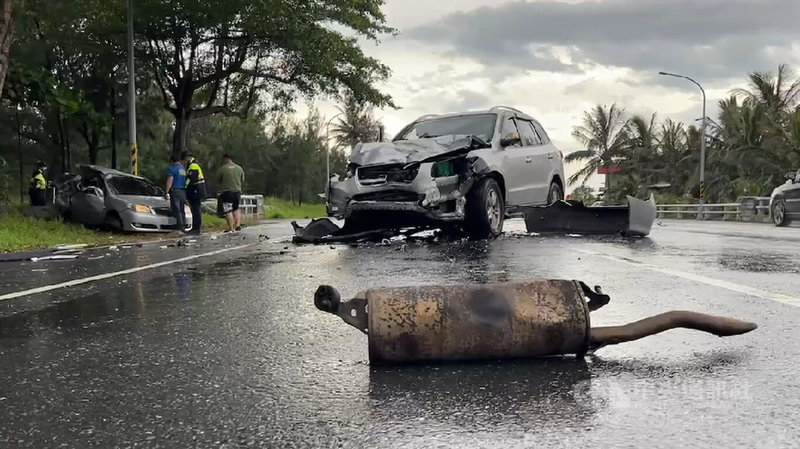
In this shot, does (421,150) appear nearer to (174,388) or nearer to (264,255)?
(264,255)

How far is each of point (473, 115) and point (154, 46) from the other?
54.8ft

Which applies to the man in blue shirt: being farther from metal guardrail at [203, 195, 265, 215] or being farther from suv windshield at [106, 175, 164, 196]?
metal guardrail at [203, 195, 265, 215]

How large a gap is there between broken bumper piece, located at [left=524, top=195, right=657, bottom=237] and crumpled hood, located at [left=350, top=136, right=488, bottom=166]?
2.16m

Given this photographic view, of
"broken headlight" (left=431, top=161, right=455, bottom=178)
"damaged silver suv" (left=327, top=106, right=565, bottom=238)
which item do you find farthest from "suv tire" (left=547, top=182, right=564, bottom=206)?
"broken headlight" (left=431, top=161, right=455, bottom=178)

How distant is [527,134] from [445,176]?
2.56 metres

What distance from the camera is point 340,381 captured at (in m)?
2.91

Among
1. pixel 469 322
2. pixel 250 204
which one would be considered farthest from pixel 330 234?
pixel 250 204

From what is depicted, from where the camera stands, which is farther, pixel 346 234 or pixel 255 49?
pixel 255 49

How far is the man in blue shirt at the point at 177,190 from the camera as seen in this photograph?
14609mm

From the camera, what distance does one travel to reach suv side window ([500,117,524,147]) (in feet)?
34.9

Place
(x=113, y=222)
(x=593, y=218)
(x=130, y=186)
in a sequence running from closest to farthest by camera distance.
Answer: (x=593, y=218)
(x=113, y=222)
(x=130, y=186)

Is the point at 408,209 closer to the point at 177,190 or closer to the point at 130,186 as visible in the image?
the point at 177,190

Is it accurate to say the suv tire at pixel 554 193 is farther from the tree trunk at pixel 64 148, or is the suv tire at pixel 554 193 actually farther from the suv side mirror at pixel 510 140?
the tree trunk at pixel 64 148

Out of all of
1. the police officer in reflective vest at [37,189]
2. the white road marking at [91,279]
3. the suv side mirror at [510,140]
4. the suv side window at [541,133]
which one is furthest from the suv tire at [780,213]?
the police officer in reflective vest at [37,189]
